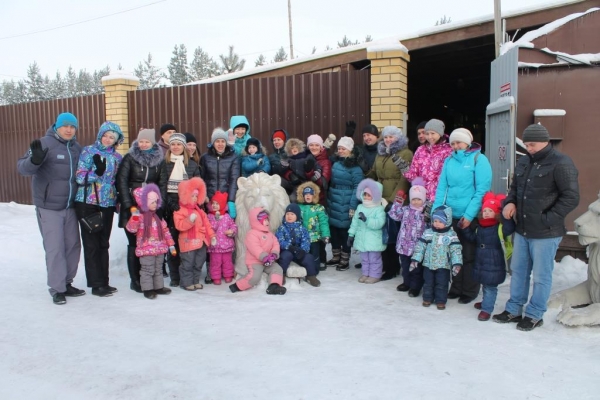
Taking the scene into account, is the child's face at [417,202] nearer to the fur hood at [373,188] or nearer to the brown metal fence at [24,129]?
the fur hood at [373,188]

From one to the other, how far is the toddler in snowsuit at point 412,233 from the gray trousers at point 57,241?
329 centimetres

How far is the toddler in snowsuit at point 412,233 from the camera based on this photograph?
4.97 m

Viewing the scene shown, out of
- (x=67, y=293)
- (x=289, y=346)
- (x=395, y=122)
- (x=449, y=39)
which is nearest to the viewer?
(x=289, y=346)

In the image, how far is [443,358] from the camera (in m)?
3.45

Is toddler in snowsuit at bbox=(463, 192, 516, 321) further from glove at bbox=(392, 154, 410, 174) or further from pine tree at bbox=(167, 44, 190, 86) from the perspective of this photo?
pine tree at bbox=(167, 44, 190, 86)

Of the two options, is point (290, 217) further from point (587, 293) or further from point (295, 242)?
point (587, 293)

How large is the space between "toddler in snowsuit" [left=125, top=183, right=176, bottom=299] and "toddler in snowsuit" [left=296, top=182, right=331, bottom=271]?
1.51m

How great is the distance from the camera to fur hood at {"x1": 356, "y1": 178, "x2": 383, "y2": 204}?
17.6 ft

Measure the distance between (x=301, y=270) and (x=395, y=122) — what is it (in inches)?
110

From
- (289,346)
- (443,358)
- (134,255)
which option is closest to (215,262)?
(134,255)

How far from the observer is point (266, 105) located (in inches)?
313

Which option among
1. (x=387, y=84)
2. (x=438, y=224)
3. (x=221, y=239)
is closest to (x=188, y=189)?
(x=221, y=239)

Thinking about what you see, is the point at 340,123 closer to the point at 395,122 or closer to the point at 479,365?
the point at 395,122

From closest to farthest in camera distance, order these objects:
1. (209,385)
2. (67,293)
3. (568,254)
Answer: (209,385) < (67,293) < (568,254)
